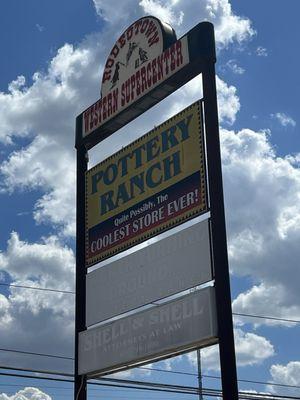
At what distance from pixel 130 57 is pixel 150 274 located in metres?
4.72

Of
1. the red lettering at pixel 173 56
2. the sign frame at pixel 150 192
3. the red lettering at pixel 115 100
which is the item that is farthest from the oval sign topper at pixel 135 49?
the sign frame at pixel 150 192

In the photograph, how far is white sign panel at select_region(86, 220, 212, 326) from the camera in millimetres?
13281

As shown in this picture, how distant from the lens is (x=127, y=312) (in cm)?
1474

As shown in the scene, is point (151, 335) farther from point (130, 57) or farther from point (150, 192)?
point (130, 57)

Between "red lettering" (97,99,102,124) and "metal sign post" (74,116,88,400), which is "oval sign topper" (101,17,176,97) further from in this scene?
"metal sign post" (74,116,88,400)

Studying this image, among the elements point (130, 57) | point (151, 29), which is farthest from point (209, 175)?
point (130, 57)

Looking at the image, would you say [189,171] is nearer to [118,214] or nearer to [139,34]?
[118,214]

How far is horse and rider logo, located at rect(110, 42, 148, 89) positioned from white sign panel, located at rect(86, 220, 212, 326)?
12.7ft

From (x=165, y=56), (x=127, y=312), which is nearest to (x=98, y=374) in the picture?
(x=127, y=312)

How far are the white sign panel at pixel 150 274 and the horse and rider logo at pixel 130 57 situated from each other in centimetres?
387

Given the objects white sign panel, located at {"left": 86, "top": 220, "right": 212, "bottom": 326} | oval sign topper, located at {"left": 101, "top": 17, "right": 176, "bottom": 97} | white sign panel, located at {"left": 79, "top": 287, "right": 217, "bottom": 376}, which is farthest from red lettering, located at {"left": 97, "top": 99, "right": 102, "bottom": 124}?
white sign panel, located at {"left": 79, "top": 287, "right": 217, "bottom": 376}

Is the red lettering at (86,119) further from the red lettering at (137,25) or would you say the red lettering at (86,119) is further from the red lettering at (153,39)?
the red lettering at (153,39)

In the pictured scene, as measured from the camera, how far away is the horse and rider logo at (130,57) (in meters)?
16.0

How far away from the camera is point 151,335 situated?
45.2 ft
